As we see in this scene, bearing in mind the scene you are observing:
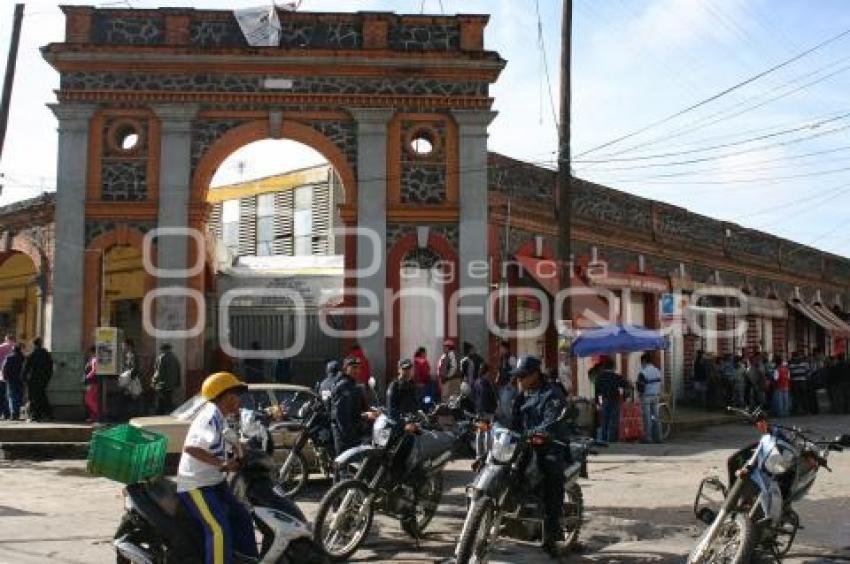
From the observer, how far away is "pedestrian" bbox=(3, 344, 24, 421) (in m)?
18.7

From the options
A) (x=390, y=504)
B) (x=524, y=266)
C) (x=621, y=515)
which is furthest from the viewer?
(x=524, y=266)

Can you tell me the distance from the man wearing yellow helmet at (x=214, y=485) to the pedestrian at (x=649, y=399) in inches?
518

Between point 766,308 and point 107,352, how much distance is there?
76.9 ft

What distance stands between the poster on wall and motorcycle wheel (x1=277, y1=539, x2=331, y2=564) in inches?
502

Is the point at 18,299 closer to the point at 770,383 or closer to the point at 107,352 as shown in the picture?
the point at 107,352

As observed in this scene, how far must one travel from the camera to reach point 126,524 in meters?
6.23

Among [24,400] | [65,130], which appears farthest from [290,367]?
[65,130]

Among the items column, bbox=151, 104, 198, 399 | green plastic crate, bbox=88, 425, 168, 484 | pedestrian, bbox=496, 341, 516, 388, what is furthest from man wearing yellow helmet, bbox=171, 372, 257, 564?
column, bbox=151, 104, 198, 399

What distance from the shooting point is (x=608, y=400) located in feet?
58.4

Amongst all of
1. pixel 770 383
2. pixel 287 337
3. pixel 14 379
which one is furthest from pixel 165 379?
pixel 770 383

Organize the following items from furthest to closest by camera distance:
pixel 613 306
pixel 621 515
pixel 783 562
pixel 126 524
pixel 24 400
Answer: pixel 613 306 → pixel 24 400 → pixel 621 515 → pixel 783 562 → pixel 126 524

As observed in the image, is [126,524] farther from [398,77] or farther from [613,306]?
[613,306]

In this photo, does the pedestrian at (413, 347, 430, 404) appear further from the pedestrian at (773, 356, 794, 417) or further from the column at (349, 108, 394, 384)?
the pedestrian at (773, 356, 794, 417)

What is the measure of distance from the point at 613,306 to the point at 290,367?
840 centimetres
